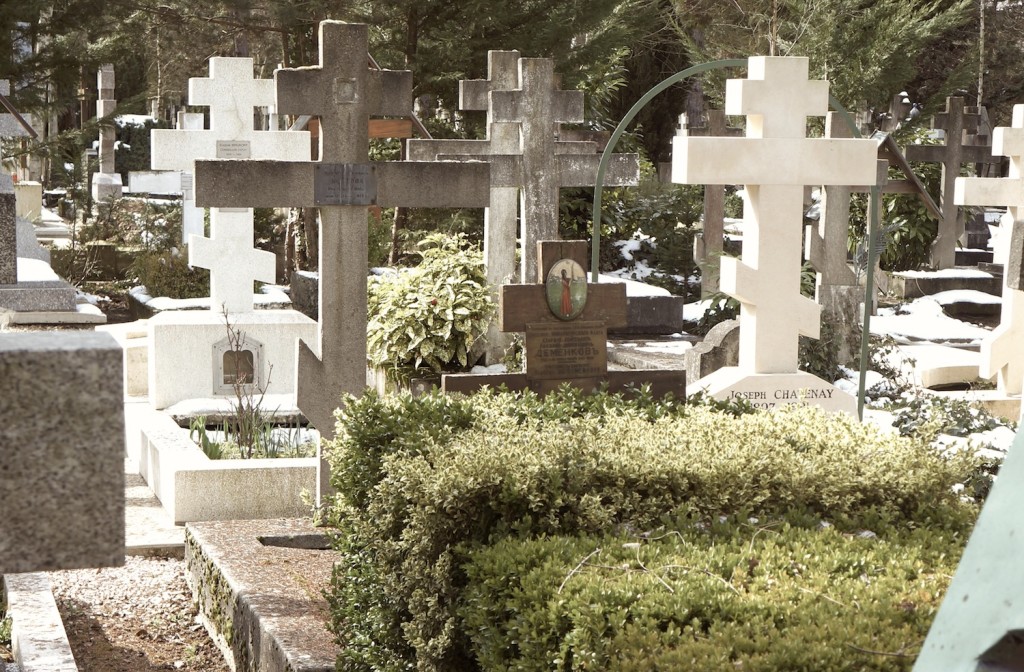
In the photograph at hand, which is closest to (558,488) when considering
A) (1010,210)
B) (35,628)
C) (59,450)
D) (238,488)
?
(35,628)

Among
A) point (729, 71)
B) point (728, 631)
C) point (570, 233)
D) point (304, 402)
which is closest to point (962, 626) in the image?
point (728, 631)

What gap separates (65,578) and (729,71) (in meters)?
17.0

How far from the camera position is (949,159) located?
18531mm

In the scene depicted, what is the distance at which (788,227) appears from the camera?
6.60m

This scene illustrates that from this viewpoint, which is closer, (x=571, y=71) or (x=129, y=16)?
(x=571, y=71)

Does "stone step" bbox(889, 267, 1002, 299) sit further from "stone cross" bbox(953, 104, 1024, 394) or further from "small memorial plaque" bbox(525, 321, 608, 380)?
"small memorial plaque" bbox(525, 321, 608, 380)

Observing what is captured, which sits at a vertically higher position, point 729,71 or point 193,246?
point 729,71

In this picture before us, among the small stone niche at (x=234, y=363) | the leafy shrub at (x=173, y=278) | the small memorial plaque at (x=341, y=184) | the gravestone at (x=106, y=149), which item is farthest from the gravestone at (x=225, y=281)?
the gravestone at (x=106, y=149)

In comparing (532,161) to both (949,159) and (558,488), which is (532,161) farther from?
(949,159)

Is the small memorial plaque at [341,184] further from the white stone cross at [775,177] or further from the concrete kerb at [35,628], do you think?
the concrete kerb at [35,628]

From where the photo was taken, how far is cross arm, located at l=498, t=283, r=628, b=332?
5.57 m

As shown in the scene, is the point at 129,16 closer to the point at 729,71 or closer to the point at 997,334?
the point at 729,71

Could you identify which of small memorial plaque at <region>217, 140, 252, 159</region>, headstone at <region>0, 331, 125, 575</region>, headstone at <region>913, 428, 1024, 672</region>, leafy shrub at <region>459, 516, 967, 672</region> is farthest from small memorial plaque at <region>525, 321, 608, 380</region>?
small memorial plaque at <region>217, 140, 252, 159</region>

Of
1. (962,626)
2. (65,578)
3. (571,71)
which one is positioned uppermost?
(571,71)
